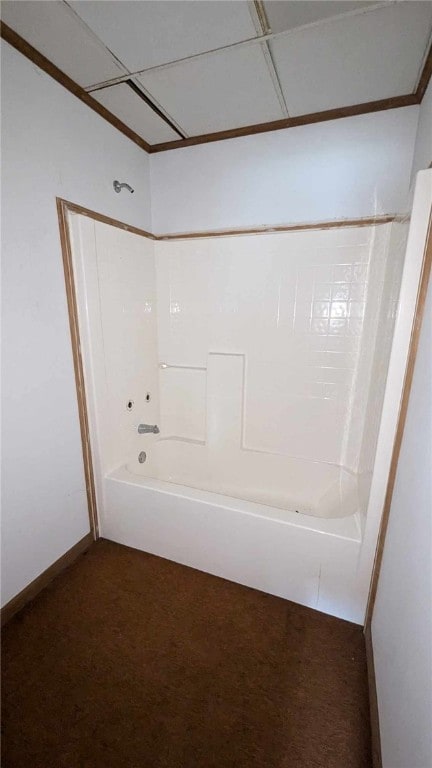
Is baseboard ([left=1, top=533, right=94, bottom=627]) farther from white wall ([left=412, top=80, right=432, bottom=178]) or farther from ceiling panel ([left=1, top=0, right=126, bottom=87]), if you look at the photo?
white wall ([left=412, top=80, right=432, bottom=178])

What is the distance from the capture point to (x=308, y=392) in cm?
200

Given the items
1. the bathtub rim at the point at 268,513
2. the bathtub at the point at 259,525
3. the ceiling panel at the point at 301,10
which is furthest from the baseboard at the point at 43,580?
the ceiling panel at the point at 301,10

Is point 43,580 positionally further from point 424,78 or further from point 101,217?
point 424,78

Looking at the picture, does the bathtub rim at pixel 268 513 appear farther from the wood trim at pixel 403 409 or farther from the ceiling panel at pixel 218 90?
the ceiling panel at pixel 218 90

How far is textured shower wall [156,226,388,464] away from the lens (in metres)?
1.81

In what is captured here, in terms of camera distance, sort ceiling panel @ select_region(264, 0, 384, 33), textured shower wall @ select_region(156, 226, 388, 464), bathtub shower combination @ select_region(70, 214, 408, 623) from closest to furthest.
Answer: ceiling panel @ select_region(264, 0, 384, 33), bathtub shower combination @ select_region(70, 214, 408, 623), textured shower wall @ select_region(156, 226, 388, 464)

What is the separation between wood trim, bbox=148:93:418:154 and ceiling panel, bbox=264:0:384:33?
0.56 meters

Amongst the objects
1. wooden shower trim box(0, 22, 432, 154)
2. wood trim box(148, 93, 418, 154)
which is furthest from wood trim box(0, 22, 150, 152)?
wood trim box(148, 93, 418, 154)

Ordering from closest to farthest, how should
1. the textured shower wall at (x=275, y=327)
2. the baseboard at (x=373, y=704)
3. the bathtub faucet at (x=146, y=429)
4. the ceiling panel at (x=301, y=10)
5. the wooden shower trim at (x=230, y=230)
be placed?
the baseboard at (x=373, y=704)
the ceiling panel at (x=301, y=10)
the wooden shower trim at (x=230, y=230)
the textured shower wall at (x=275, y=327)
the bathtub faucet at (x=146, y=429)

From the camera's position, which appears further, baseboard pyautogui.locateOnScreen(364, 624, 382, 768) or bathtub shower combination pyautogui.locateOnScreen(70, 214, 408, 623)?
bathtub shower combination pyautogui.locateOnScreen(70, 214, 408, 623)

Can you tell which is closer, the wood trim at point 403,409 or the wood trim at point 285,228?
the wood trim at point 403,409

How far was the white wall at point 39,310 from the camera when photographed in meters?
1.25

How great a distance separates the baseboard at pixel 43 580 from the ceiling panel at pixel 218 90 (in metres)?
2.41

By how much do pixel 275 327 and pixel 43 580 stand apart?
1923 millimetres
